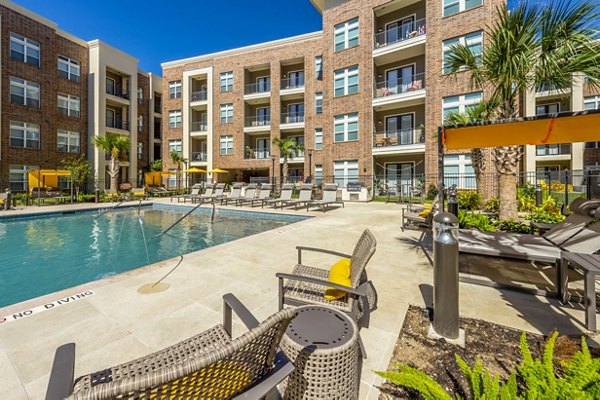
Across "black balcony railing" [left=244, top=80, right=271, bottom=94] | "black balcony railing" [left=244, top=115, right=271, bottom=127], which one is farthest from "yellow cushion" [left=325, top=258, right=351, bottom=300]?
"black balcony railing" [left=244, top=80, right=271, bottom=94]

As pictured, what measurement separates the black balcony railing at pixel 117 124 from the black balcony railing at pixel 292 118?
16229mm

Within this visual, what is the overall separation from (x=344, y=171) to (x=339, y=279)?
18.3 meters

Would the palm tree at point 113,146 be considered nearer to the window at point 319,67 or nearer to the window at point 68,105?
the window at point 68,105

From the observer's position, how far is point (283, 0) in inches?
1109

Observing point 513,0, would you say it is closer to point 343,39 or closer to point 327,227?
point 327,227

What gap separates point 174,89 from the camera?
95.7 feet

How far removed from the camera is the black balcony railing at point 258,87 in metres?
26.0

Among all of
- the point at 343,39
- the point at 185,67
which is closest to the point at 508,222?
the point at 343,39

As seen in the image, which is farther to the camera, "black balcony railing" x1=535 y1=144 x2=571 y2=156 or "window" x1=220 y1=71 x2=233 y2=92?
"window" x1=220 y1=71 x2=233 y2=92

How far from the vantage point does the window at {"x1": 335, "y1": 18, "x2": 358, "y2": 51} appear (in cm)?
1969

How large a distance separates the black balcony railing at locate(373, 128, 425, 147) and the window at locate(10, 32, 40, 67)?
86.8 ft

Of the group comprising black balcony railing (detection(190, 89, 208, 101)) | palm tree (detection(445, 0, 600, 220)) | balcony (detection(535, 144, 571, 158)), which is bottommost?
palm tree (detection(445, 0, 600, 220))

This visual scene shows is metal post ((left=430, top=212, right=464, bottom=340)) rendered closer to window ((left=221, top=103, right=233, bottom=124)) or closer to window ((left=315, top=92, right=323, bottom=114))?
window ((left=315, top=92, right=323, bottom=114))

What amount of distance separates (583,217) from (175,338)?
639cm
